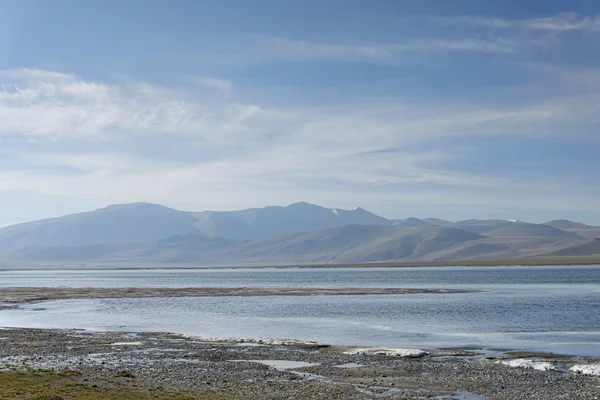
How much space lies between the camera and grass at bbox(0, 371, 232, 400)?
25984mm

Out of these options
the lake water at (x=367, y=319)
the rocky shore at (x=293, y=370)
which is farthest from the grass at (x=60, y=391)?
the lake water at (x=367, y=319)

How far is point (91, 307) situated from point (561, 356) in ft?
219

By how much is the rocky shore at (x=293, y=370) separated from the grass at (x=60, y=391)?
0.79 ft

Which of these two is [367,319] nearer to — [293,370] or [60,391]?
[293,370]

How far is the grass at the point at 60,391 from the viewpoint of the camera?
26.0 metres

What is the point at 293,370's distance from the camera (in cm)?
3619

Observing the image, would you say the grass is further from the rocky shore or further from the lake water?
the lake water

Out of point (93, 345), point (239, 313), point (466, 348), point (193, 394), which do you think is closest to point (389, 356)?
point (466, 348)

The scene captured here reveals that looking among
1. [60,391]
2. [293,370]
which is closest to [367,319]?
[293,370]

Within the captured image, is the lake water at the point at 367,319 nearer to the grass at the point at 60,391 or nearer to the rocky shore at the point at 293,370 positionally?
the rocky shore at the point at 293,370

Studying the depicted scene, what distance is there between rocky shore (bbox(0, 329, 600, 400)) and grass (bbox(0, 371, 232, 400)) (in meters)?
0.24

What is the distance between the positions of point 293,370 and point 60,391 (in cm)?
1301

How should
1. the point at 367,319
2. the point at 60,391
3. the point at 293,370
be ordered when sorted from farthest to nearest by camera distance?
the point at 367,319
the point at 293,370
the point at 60,391

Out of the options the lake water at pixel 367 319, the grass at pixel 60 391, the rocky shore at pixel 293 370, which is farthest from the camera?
the lake water at pixel 367 319
